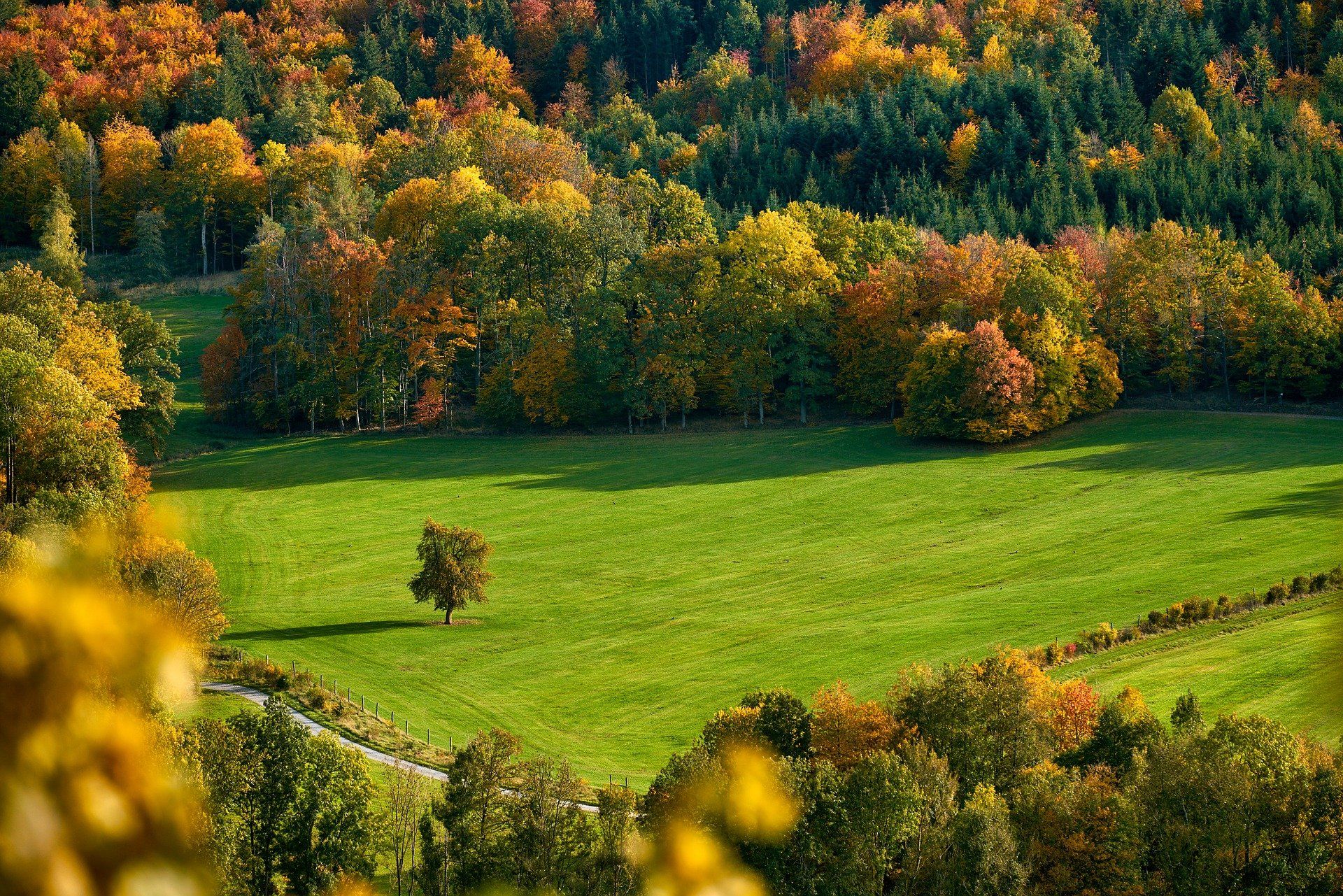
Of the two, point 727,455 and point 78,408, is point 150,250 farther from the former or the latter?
Result: point 78,408

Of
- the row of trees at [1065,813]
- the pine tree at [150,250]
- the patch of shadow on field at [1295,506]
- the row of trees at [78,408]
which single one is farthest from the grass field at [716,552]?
the pine tree at [150,250]

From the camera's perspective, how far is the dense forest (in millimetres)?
92250

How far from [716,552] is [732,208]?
5735cm

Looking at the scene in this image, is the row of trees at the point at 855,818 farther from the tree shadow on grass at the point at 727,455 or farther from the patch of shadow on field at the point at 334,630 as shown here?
the tree shadow on grass at the point at 727,455

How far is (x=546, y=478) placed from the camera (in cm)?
8394

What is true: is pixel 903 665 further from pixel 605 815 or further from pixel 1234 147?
pixel 1234 147

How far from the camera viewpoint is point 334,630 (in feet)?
189

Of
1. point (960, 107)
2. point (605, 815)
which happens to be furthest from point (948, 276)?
point (605, 815)

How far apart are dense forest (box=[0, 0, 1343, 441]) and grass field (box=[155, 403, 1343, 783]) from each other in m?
5.53

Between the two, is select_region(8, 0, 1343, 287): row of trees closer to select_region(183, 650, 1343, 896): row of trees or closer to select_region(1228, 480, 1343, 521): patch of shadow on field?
select_region(1228, 480, 1343, 521): patch of shadow on field

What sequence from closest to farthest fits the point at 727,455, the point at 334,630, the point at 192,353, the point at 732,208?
1. the point at 334,630
2. the point at 727,455
3. the point at 192,353
4. the point at 732,208

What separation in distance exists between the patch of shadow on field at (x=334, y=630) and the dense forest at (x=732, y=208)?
35530 millimetres

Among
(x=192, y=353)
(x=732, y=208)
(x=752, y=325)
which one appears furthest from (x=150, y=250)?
(x=752, y=325)

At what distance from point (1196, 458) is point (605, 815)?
57.8 meters
